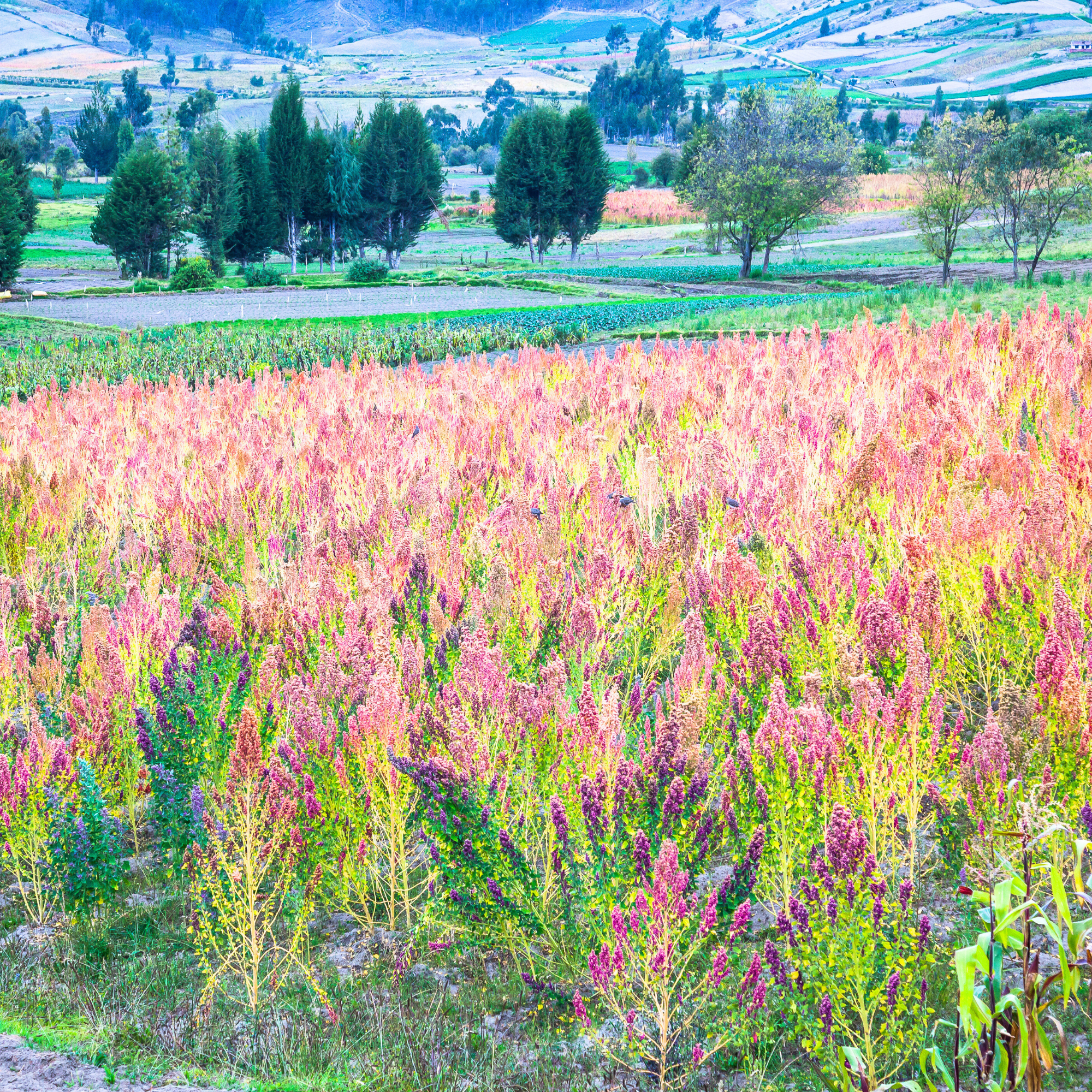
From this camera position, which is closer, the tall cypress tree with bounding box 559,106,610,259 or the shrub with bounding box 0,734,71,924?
the shrub with bounding box 0,734,71,924

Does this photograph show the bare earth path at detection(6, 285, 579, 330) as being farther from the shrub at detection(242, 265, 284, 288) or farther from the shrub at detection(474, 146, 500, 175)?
the shrub at detection(474, 146, 500, 175)

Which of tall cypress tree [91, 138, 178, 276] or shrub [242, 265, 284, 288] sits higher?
tall cypress tree [91, 138, 178, 276]

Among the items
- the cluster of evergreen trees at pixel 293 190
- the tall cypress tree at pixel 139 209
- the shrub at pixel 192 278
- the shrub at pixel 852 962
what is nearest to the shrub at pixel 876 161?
the cluster of evergreen trees at pixel 293 190

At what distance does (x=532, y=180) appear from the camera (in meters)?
77.8

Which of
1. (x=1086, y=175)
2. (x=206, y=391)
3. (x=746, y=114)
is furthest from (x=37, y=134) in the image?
(x=206, y=391)

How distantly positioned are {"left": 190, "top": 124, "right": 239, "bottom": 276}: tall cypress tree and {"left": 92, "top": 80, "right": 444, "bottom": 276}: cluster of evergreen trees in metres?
0.07

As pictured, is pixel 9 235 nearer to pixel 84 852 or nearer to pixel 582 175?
pixel 582 175

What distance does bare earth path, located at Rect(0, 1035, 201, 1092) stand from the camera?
2932 mm

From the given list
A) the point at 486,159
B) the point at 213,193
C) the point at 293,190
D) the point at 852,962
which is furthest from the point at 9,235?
the point at 486,159

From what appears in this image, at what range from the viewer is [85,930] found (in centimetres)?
379

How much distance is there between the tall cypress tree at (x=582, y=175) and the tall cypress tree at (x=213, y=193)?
24.0m

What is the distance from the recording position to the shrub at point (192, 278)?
56.7 meters

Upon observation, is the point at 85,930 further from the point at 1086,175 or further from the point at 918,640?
the point at 1086,175

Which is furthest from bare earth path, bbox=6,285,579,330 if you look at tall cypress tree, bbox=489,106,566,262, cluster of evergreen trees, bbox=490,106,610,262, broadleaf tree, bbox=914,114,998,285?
cluster of evergreen trees, bbox=490,106,610,262
